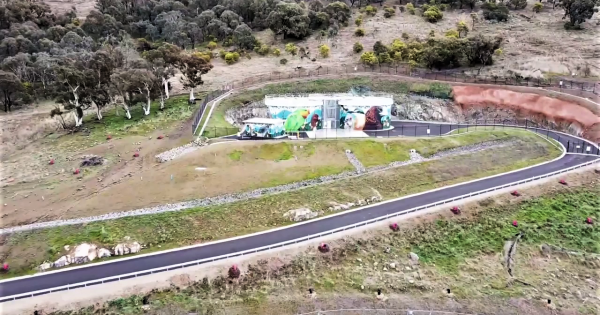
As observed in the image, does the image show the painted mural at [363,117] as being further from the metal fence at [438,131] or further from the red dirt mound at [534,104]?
the red dirt mound at [534,104]

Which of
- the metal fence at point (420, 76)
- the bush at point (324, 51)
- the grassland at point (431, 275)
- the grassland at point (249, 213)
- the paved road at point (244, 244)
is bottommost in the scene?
the grassland at point (431, 275)

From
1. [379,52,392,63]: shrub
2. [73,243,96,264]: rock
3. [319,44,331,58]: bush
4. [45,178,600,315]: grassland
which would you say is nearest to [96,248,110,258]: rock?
[73,243,96,264]: rock

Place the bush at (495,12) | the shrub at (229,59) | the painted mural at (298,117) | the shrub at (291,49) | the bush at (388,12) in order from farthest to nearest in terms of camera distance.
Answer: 1. the bush at (388,12)
2. the bush at (495,12)
3. the shrub at (291,49)
4. the shrub at (229,59)
5. the painted mural at (298,117)

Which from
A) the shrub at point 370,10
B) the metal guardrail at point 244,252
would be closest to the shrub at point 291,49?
the shrub at point 370,10

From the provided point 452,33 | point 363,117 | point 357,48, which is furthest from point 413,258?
point 452,33

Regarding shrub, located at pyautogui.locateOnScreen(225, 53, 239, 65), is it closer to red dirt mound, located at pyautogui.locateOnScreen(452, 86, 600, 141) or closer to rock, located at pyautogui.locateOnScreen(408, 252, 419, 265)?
red dirt mound, located at pyautogui.locateOnScreen(452, 86, 600, 141)

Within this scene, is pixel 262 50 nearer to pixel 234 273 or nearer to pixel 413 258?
pixel 413 258
